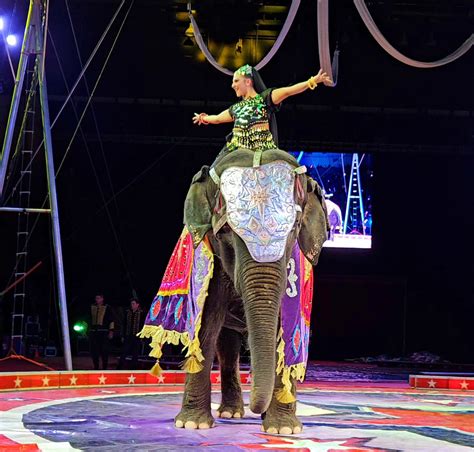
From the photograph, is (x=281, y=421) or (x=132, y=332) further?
(x=132, y=332)

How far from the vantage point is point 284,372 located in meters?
5.21

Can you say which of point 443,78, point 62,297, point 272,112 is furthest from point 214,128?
point 272,112

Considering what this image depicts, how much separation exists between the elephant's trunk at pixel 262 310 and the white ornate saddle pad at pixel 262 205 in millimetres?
76

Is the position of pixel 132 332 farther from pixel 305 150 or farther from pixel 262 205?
A: pixel 262 205

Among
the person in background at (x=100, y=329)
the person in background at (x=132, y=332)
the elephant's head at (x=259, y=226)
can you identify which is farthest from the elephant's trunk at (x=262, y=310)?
the person in background at (x=132, y=332)

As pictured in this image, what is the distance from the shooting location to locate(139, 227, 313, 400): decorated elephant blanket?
206 inches

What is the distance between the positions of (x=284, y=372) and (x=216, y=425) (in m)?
0.63

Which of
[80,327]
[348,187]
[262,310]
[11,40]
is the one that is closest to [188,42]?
[11,40]

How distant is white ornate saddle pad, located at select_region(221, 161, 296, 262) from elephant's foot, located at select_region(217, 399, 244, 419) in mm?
1682

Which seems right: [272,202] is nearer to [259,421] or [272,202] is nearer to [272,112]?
[272,112]

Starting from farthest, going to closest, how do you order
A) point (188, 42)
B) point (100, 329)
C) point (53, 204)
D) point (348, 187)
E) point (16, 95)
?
point (348, 187), point (188, 42), point (100, 329), point (53, 204), point (16, 95)

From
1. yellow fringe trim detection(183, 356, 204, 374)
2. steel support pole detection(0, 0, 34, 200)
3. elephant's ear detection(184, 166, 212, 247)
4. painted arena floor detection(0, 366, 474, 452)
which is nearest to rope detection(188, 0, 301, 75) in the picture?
steel support pole detection(0, 0, 34, 200)

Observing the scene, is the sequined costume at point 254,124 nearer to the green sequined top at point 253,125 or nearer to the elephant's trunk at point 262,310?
the green sequined top at point 253,125

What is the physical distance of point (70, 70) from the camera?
1405 centimetres
